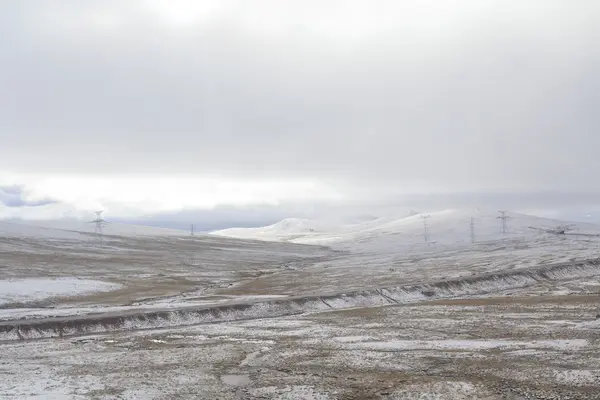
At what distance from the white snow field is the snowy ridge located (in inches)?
751

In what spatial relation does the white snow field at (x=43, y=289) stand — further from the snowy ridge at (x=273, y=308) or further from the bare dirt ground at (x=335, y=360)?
the bare dirt ground at (x=335, y=360)

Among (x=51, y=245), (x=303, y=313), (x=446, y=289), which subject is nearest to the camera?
(x=303, y=313)

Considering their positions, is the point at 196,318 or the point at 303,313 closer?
the point at 196,318

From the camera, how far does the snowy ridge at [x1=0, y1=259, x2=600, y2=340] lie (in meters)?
45.3

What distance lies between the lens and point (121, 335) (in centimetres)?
4316

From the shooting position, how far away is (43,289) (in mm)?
72125

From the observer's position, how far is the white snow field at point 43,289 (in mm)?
65750

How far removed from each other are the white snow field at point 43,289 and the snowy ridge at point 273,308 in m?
19.1

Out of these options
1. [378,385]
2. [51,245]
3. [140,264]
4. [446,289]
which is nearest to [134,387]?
[378,385]

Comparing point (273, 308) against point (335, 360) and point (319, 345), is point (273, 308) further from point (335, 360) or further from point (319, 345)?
point (335, 360)

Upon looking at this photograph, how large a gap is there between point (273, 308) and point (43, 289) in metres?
30.9

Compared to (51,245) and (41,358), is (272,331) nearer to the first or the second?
(41,358)

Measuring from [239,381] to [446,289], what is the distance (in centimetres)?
4799

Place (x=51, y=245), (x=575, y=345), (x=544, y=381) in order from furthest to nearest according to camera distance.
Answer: (x=51, y=245) → (x=575, y=345) → (x=544, y=381)
